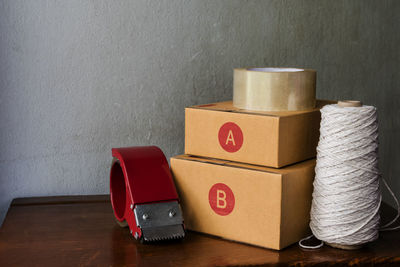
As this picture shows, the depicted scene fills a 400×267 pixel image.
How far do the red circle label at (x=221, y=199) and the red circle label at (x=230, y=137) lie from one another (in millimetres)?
84

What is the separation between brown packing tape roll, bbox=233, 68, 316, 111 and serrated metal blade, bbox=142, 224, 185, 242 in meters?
0.30

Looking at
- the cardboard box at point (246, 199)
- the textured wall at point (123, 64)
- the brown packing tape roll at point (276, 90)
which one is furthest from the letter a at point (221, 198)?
the textured wall at point (123, 64)

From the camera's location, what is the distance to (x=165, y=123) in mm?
1396

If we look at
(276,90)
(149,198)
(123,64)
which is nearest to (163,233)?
(149,198)

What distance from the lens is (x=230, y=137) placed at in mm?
1033

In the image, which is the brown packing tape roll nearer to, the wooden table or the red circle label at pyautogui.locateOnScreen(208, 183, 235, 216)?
the red circle label at pyautogui.locateOnScreen(208, 183, 235, 216)

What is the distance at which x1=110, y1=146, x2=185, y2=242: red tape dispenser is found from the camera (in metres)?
0.99

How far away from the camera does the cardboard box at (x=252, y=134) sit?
3.21 feet

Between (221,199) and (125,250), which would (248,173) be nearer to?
(221,199)

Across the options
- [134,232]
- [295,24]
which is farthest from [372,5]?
[134,232]

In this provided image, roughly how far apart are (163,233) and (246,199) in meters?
0.19

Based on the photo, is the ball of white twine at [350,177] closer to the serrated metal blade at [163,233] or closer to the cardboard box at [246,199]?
the cardboard box at [246,199]

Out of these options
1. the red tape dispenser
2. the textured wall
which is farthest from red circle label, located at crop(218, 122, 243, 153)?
the textured wall

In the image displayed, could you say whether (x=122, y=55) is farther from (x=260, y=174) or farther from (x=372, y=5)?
(x=372, y=5)
